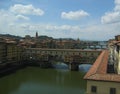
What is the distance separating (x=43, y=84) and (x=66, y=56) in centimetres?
2154

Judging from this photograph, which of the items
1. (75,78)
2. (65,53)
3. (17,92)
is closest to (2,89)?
(17,92)

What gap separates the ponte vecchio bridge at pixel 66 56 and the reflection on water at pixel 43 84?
7.71 meters

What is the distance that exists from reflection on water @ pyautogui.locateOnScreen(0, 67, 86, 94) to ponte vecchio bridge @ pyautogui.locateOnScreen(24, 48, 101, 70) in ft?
25.3

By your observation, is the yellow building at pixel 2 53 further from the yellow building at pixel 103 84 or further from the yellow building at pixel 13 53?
the yellow building at pixel 103 84

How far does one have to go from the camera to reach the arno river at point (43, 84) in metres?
32.2

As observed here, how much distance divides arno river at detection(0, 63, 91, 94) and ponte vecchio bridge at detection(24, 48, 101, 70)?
771cm

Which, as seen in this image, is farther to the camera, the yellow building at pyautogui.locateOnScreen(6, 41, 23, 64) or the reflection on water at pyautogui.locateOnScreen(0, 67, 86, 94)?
the yellow building at pyautogui.locateOnScreen(6, 41, 23, 64)

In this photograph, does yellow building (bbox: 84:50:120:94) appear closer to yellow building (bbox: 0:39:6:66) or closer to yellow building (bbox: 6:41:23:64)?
yellow building (bbox: 0:39:6:66)

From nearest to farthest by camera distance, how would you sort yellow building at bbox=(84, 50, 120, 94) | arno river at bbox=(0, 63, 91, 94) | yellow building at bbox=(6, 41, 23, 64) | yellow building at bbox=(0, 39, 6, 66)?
yellow building at bbox=(84, 50, 120, 94) → arno river at bbox=(0, 63, 91, 94) → yellow building at bbox=(0, 39, 6, 66) → yellow building at bbox=(6, 41, 23, 64)

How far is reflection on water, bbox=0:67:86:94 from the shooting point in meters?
32.2

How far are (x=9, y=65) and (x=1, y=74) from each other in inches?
339

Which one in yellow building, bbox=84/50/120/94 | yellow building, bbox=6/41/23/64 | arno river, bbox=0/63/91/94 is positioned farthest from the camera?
yellow building, bbox=6/41/23/64

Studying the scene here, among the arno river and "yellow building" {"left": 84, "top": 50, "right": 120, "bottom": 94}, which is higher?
"yellow building" {"left": 84, "top": 50, "right": 120, "bottom": 94}

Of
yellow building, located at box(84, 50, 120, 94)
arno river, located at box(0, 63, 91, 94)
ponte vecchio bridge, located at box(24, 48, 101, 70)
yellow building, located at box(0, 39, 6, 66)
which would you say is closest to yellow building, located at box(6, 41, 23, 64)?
yellow building, located at box(0, 39, 6, 66)
